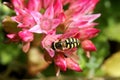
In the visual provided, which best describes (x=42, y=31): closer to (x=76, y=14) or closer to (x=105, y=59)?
(x=76, y=14)

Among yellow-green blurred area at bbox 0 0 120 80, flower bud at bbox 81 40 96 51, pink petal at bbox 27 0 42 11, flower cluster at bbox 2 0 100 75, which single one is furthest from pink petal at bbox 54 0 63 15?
yellow-green blurred area at bbox 0 0 120 80

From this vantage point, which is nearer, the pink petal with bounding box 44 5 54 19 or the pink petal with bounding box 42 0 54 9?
the pink petal with bounding box 44 5 54 19

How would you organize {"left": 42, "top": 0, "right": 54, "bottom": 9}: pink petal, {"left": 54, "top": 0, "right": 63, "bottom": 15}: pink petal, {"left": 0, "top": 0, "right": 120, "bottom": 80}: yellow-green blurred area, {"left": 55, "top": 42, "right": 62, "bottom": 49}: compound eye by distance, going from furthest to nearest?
{"left": 0, "top": 0, "right": 120, "bottom": 80}: yellow-green blurred area, {"left": 42, "top": 0, "right": 54, "bottom": 9}: pink petal, {"left": 54, "top": 0, "right": 63, "bottom": 15}: pink petal, {"left": 55, "top": 42, "right": 62, "bottom": 49}: compound eye

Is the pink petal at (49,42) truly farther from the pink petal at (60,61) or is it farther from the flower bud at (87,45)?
the flower bud at (87,45)

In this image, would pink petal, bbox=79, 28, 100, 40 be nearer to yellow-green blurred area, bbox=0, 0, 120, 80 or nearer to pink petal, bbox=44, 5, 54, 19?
pink petal, bbox=44, 5, 54, 19

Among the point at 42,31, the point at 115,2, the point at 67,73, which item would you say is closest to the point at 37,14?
the point at 42,31

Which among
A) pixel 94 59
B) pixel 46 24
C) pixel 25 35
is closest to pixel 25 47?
pixel 25 35

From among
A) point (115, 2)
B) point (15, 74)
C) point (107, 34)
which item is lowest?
point (15, 74)
